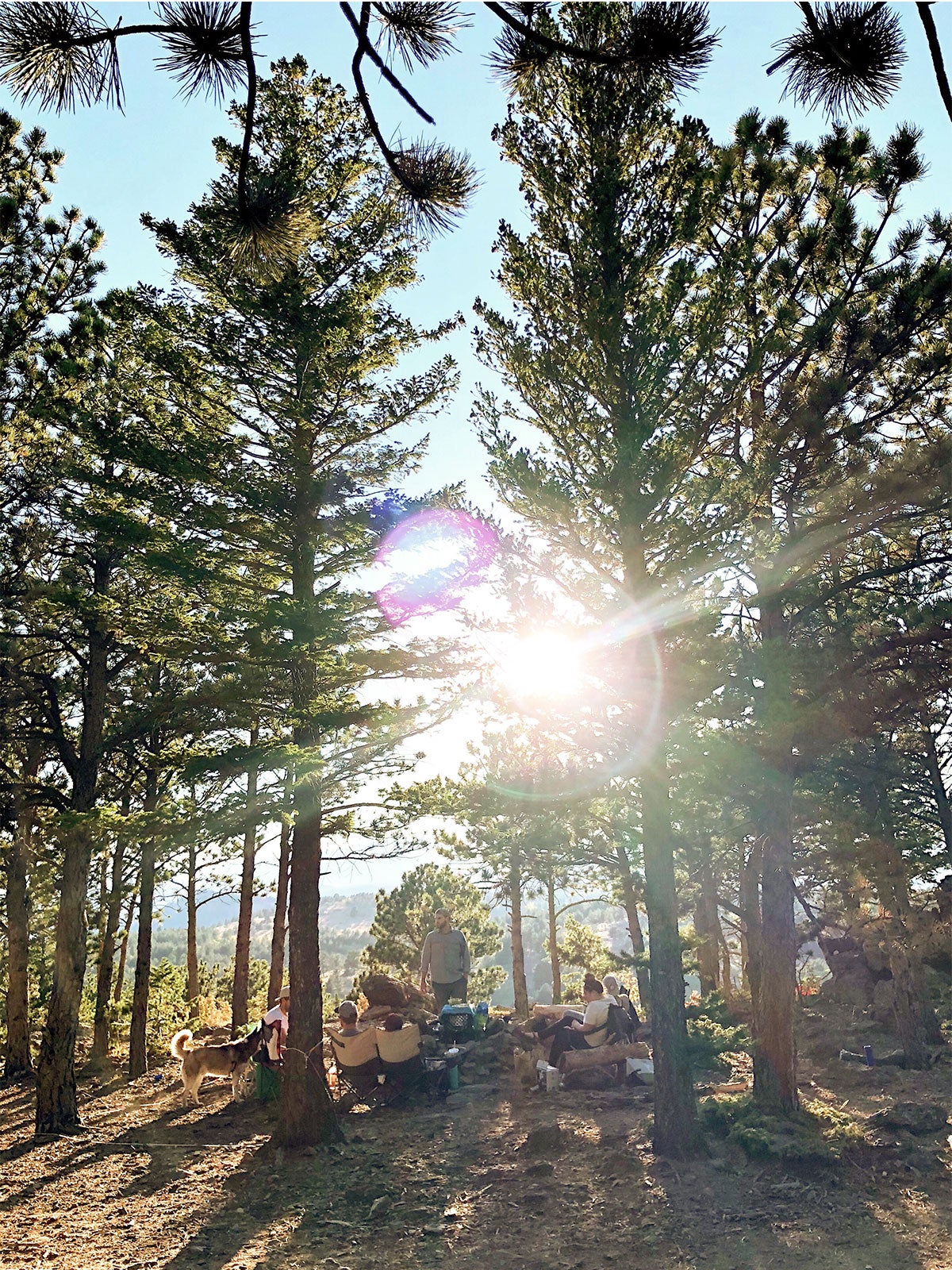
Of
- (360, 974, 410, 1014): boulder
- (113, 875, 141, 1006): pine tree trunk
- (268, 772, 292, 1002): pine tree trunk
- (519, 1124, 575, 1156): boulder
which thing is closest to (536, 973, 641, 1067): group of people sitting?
(360, 974, 410, 1014): boulder

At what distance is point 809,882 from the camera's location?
76.1 feet

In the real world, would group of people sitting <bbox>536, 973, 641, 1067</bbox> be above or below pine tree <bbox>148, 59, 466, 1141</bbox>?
below

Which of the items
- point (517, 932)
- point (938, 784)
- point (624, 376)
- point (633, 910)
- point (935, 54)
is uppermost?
point (624, 376)

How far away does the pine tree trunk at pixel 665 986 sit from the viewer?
344 inches

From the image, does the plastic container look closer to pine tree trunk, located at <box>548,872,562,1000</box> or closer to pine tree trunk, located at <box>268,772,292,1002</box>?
pine tree trunk, located at <box>268,772,292,1002</box>

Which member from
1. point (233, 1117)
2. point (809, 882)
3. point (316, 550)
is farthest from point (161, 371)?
point (809, 882)

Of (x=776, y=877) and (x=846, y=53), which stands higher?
(x=846, y=53)

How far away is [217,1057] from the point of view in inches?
468

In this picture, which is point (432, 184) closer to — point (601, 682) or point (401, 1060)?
point (601, 682)

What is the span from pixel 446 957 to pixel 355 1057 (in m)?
2.57

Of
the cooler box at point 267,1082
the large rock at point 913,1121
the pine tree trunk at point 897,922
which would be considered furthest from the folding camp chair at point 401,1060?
the pine tree trunk at point 897,922

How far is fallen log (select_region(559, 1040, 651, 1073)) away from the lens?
11978 mm

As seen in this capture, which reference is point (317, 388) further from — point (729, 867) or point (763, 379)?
point (729, 867)

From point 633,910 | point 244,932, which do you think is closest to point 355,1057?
point 244,932
